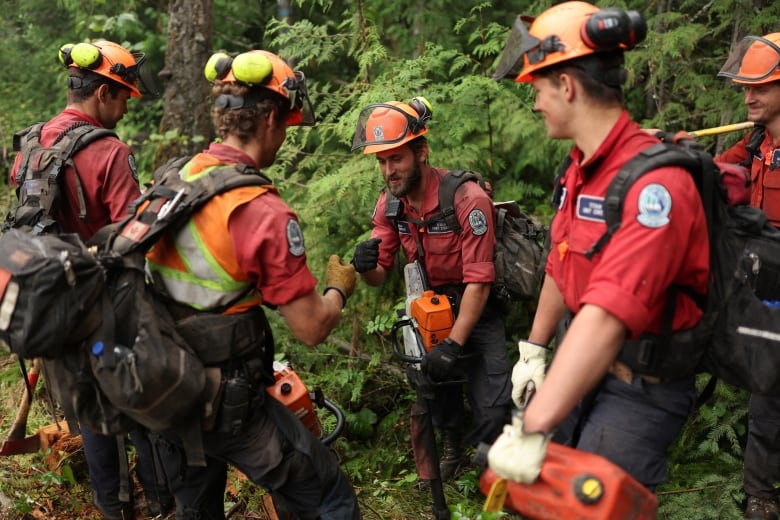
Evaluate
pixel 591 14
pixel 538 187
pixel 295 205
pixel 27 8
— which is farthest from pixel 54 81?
pixel 591 14

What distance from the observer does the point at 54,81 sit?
12.9 meters

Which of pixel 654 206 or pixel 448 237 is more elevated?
pixel 654 206

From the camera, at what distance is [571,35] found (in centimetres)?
271

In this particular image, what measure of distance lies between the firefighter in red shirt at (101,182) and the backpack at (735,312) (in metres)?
3.15

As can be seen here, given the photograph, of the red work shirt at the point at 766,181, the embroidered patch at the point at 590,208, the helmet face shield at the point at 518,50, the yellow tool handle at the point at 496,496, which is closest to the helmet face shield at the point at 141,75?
the helmet face shield at the point at 518,50

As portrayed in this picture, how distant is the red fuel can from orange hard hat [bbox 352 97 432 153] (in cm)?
263

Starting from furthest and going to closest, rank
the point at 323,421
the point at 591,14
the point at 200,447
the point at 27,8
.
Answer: the point at 27,8 < the point at 323,421 < the point at 200,447 < the point at 591,14

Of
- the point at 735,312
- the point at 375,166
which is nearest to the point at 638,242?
the point at 735,312

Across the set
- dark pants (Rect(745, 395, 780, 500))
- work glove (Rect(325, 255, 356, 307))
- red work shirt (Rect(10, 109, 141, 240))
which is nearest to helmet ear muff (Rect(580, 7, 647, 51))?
work glove (Rect(325, 255, 356, 307))

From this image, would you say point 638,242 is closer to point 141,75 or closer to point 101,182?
Result: point 101,182

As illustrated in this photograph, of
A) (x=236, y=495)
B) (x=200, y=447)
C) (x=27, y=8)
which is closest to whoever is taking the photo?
(x=200, y=447)

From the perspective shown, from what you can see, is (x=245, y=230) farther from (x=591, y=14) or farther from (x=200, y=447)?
(x=591, y=14)

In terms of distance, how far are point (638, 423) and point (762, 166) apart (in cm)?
285

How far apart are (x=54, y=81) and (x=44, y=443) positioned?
971 centimetres
